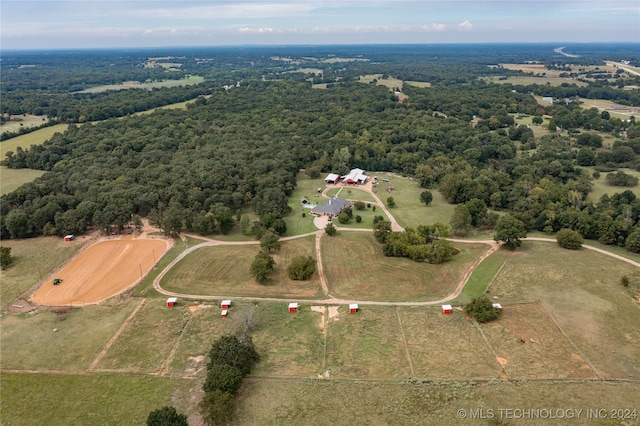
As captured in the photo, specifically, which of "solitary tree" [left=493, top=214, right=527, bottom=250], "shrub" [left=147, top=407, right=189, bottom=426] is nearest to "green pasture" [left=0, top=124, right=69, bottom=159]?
"shrub" [left=147, top=407, right=189, bottom=426]

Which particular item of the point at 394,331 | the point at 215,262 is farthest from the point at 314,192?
the point at 394,331

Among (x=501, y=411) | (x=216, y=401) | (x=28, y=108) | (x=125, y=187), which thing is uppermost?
(x=28, y=108)

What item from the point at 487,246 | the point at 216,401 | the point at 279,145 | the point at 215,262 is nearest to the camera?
the point at 216,401

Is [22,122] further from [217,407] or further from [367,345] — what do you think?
[367,345]

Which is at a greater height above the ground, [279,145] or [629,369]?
[279,145]

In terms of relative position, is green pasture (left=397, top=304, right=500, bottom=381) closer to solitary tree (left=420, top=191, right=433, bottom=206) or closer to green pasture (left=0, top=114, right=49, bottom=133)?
solitary tree (left=420, top=191, right=433, bottom=206)

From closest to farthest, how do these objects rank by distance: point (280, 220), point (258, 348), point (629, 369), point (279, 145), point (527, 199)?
point (629, 369) → point (258, 348) → point (280, 220) → point (527, 199) → point (279, 145)

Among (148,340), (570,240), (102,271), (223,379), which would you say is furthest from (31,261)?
(570,240)

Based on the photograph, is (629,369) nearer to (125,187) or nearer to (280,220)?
(280,220)
